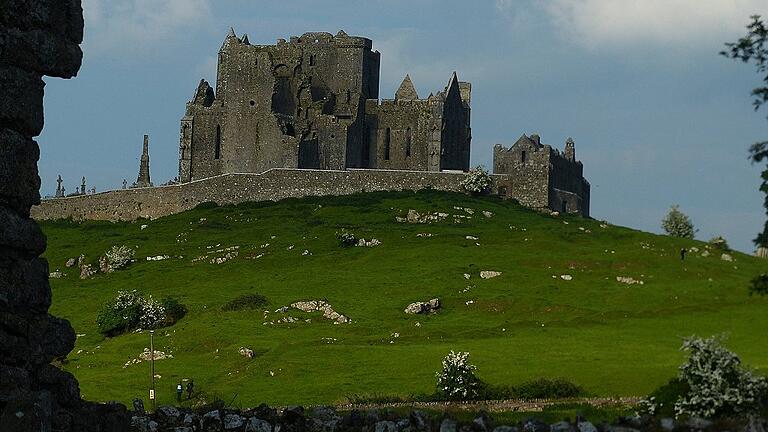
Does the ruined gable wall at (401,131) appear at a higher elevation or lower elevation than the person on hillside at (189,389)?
higher

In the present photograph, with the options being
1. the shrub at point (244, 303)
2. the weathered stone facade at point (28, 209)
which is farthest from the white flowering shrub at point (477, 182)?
the weathered stone facade at point (28, 209)

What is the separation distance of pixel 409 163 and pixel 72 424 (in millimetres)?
114562

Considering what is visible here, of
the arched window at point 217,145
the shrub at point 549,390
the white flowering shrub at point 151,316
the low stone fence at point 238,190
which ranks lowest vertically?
the shrub at point 549,390

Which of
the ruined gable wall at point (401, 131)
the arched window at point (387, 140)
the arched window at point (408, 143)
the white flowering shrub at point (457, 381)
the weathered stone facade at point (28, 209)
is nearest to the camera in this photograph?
the weathered stone facade at point (28, 209)

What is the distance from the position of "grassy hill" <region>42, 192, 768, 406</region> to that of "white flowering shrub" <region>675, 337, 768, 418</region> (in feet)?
48.4

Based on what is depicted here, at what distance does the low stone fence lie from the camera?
116 metres

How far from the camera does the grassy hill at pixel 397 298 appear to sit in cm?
5609

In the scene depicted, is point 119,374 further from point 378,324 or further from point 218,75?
point 218,75

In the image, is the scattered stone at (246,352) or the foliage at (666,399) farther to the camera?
the scattered stone at (246,352)

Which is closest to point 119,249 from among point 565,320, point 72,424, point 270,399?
point 565,320

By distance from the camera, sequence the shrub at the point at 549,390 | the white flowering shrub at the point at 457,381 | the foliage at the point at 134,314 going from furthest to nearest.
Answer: the foliage at the point at 134,314 → the white flowering shrub at the point at 457,381 → the shrub at the point at 549,390

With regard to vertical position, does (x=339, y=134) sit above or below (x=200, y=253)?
above

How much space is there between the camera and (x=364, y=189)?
117 m

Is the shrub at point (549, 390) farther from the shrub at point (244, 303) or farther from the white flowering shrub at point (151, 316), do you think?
the white flowering shrub at point (151, 316)
